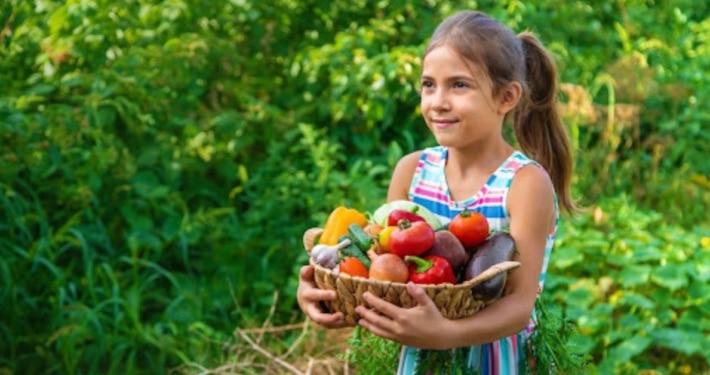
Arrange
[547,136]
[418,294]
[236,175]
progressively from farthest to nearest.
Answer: [236,175], [547,136], [418,294]

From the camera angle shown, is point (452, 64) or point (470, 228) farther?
point (452, 64)

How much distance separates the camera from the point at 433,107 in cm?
269

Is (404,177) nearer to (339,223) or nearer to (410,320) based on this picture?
(339,223)

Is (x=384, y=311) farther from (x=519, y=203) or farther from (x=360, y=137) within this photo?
(x=360, y=137)

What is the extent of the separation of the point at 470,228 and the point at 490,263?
94 millimetres

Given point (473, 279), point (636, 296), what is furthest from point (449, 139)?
point (636, 296)

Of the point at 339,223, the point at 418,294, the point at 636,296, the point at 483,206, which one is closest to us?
the point at 418,294

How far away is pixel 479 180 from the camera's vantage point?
A: 283 cm

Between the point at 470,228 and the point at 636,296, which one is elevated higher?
the point at 470,228

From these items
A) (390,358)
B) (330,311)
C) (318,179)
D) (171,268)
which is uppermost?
(330,311)

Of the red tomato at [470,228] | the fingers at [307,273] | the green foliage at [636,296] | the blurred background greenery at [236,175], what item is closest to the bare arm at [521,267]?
the red tomato at [470,228]

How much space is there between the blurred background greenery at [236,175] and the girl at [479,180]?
5.07 ft

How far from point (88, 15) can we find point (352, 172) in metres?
1.28

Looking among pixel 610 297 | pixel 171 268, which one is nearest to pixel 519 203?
pixel 610 297
